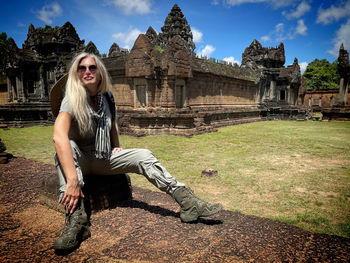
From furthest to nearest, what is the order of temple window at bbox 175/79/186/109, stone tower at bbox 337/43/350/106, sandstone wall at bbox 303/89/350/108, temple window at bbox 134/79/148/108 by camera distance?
sandstone wall at bbox 303/89/350/108 < stone tower at bbox 337/43/350/106 < temple window at bbox 175/79/186/109 < temple window at bbox 134/79/148/108

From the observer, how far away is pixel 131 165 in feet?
→ 9.10

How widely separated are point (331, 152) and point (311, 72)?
5591 cm

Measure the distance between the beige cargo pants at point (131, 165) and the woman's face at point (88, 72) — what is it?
2.33 ft

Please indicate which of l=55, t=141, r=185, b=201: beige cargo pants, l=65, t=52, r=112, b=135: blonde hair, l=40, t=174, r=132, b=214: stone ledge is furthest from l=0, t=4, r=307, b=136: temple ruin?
l=65, t=52, r=112, b=135: blonde hair

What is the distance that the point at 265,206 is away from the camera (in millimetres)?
3734

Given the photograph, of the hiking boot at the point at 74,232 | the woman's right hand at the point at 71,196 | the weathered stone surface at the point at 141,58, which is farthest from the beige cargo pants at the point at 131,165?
the weathered stone surface at the point at 141,58

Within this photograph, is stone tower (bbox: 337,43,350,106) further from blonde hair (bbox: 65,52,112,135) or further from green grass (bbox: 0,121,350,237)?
blonde hair (bbox: 65,52,112,135)

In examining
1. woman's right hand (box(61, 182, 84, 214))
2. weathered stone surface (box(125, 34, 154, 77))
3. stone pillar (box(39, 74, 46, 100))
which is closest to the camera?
woman's right hand (box(61, 182, 84, 214))

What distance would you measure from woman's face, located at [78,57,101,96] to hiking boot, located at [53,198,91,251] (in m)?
1.32

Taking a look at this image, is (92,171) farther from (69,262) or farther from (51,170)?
(51,170)

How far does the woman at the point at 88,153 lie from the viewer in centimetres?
230

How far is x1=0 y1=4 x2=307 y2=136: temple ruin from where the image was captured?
12.2 metres

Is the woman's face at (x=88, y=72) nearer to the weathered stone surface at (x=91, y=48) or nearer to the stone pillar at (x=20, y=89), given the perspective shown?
the weathered stone surface at (x=91, y=48)

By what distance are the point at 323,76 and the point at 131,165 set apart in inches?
2426
